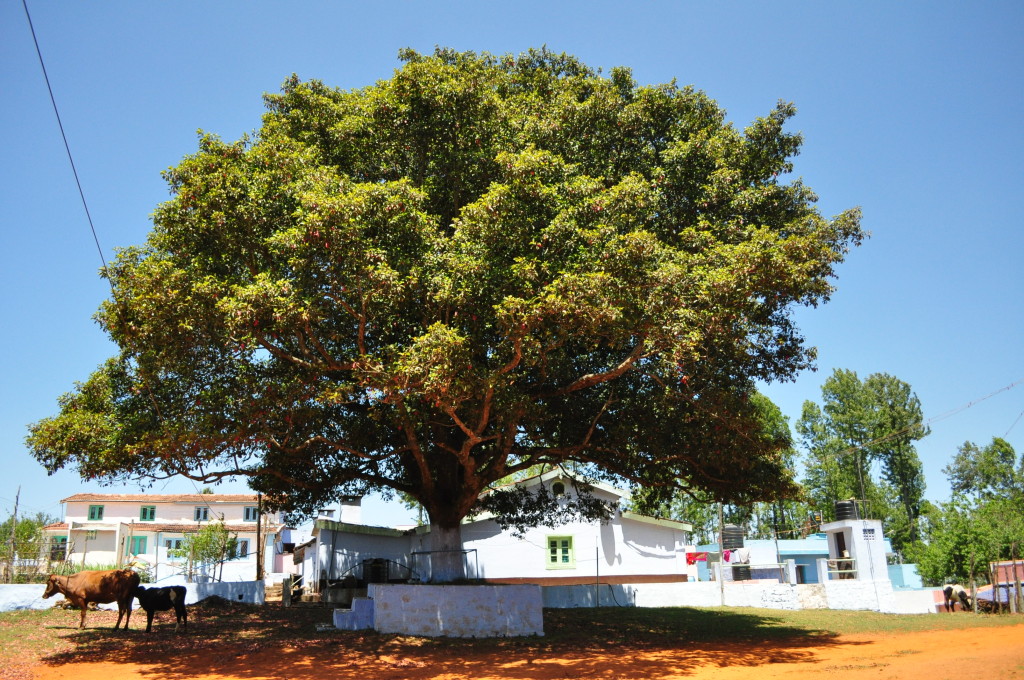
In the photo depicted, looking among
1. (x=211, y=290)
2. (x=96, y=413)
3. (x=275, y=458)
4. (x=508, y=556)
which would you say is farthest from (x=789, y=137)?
(x=508, y=556)

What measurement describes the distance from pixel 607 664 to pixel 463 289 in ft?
25.8

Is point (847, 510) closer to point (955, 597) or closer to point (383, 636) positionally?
point (955, 597)

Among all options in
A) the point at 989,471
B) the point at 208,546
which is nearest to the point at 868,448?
the point at 989,471

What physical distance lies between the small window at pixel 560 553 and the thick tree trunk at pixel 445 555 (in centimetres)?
1155

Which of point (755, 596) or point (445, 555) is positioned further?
point (755, 596)

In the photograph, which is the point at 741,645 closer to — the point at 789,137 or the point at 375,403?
the point at 375,403

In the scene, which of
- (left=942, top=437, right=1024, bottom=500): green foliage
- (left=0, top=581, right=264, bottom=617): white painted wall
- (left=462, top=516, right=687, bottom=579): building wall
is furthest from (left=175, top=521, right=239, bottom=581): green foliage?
(left=942, top=437, right=1024, bottom=500): green foliage

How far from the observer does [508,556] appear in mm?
29516

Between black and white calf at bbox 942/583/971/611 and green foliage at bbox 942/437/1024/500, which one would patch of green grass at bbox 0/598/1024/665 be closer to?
black and white calf at bbox 942/583/971/611

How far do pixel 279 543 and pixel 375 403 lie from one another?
1389 inches

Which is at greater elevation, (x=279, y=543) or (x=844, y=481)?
(x=844, y=481)

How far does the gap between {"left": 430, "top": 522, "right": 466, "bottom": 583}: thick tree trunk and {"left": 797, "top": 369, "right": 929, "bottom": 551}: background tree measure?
47.9 m

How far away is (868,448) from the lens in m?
60.0

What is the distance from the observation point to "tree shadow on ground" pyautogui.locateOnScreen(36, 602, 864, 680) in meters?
13.6
